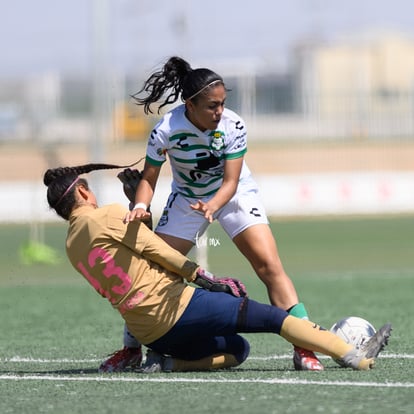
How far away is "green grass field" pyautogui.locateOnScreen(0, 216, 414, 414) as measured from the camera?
634 cm

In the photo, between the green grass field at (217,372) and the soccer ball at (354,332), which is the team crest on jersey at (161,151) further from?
the soccer ball at (354,332)

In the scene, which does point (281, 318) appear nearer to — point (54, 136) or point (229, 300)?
point (229, 300)

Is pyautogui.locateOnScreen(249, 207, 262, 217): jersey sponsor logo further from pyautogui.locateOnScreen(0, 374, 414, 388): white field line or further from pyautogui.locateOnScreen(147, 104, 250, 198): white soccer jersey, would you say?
pyautogui.locateOnScreen(0, 374, 414, 388): white field line

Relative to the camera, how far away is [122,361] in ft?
26.5

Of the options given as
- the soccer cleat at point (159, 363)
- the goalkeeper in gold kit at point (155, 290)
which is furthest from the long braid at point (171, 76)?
the soccer cleat at point (159, 363)

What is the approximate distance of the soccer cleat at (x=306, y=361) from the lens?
760 cm

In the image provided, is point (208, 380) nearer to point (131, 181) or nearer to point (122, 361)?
point (122, 361)

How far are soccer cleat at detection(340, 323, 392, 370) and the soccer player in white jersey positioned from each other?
322mm

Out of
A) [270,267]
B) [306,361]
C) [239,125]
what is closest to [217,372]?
[306,361]

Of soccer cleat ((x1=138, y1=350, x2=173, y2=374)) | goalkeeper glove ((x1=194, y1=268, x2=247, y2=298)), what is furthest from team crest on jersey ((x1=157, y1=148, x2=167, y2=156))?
soccer cleat ((x1=138, y1=350, x2=173, y2=374))

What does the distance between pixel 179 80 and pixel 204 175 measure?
27.0 inches

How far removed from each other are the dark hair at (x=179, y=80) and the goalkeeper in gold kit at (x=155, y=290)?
1.01 meters

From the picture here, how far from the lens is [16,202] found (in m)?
26.5

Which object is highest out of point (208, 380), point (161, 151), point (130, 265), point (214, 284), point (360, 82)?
point (161, 151)
